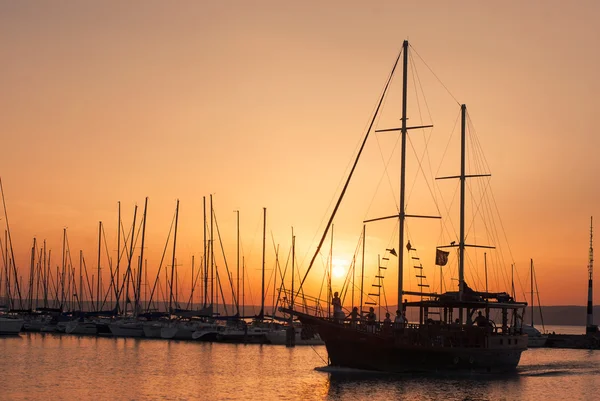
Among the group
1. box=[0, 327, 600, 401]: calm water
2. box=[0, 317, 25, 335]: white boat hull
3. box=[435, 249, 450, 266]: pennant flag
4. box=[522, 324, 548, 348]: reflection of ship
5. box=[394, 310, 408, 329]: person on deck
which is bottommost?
box=[0, 327, 600, 401]: calm water

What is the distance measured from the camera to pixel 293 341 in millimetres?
91938

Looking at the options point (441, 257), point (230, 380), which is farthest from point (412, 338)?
point (230, 380)

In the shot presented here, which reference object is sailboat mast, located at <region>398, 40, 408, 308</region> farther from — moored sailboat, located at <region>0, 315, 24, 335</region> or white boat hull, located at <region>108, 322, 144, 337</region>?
moored sailboat, located at <region>0, 315, 24, 335</region>

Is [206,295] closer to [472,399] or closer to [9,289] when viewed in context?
[9,289]

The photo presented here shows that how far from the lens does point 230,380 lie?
53531mm

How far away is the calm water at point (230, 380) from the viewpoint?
147 feet

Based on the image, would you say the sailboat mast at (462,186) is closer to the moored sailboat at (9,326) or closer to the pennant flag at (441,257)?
the pennant flag at (441,257)

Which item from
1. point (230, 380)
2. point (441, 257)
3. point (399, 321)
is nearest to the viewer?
point (399, 321)

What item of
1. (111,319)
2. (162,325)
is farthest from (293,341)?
(111,319)

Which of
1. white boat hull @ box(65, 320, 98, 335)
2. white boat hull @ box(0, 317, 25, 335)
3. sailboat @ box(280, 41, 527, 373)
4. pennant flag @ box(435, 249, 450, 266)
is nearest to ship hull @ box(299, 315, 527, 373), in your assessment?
sailboat @ box(280, 41, 527, 373)

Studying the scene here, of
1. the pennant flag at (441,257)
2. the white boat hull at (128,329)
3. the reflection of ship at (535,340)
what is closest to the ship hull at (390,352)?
the pennant flag at (441,257)

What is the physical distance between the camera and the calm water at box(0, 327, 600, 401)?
44.9 metres

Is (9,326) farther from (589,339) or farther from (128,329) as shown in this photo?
(589,339)

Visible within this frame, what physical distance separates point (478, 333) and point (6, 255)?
224 feet
